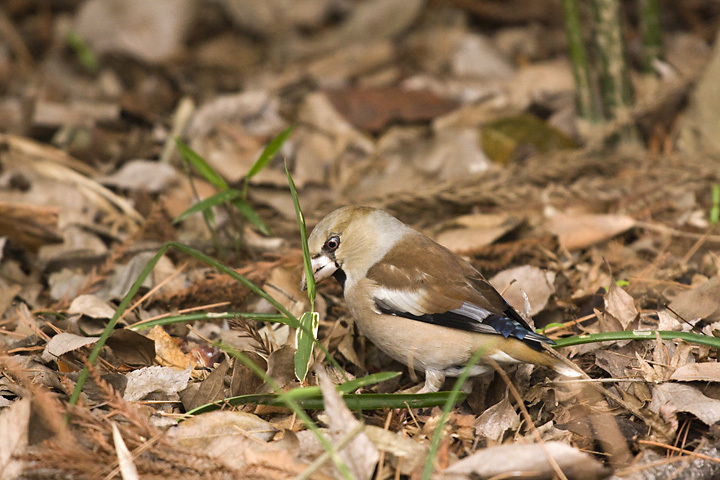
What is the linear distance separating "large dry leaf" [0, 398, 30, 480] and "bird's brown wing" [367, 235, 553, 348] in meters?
1.63

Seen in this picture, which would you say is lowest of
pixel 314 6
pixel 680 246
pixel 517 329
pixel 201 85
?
pixel 680 246

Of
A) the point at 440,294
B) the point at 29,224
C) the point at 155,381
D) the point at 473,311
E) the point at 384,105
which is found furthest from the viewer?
the point at 384,105

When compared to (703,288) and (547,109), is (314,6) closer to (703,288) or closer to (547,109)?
(547,109)

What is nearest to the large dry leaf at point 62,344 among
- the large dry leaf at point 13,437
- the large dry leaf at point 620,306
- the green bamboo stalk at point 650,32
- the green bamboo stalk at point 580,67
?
the large dry leaf at point 13,437

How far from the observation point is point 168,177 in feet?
16.8

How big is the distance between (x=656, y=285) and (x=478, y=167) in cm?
192

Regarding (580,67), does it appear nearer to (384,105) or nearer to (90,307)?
(384,105)

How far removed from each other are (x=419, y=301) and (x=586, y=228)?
160cm

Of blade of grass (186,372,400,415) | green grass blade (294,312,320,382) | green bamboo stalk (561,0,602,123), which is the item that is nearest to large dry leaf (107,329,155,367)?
blade of grass (186,372,400,415)

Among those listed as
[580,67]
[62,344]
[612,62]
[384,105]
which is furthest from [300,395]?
[384,105]

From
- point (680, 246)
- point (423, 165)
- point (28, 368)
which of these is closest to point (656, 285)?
point (680, 246)

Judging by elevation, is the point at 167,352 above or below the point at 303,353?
below

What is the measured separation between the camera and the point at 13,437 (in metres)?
2.62

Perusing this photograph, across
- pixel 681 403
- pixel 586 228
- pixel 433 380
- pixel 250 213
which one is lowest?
pixel 433 380
